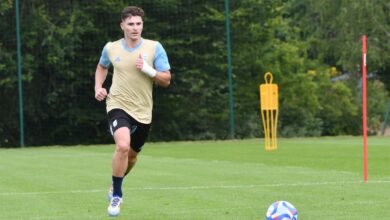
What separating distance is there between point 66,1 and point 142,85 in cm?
1877

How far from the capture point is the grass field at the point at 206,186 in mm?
9398

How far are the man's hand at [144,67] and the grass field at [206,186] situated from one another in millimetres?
1370

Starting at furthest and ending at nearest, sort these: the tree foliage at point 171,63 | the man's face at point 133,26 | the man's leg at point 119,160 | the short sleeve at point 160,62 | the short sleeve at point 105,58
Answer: the tree foliage at point 171,63
the short sleeve at point 105,58
the short sleeve at point 160,62
the man's face at point 133,26
the man's leg at point 119,160

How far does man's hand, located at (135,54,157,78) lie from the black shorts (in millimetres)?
496

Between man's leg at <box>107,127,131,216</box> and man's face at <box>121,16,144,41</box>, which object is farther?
man's face at <box>121,16,144,41</box>

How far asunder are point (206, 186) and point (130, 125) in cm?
267

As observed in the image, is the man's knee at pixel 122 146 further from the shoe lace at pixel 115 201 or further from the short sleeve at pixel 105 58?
the short sleeve at pixel 105 58

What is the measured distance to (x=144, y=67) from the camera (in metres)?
9.45

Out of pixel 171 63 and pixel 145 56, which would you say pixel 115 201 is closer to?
pixel 145 56

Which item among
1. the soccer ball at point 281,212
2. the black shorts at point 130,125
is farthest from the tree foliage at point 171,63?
the soccer ball at point 281,212

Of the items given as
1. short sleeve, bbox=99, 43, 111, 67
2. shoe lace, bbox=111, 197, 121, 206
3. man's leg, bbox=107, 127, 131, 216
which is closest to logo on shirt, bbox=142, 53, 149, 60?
short sleeve, bbox=99, 43, 111, 67

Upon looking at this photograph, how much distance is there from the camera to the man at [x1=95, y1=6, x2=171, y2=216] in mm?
9516

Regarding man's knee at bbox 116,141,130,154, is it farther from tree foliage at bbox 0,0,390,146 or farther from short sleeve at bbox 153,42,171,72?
tree foliage at bbox 0,0,390,146

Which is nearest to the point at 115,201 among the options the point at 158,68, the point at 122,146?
the point at 122,146
